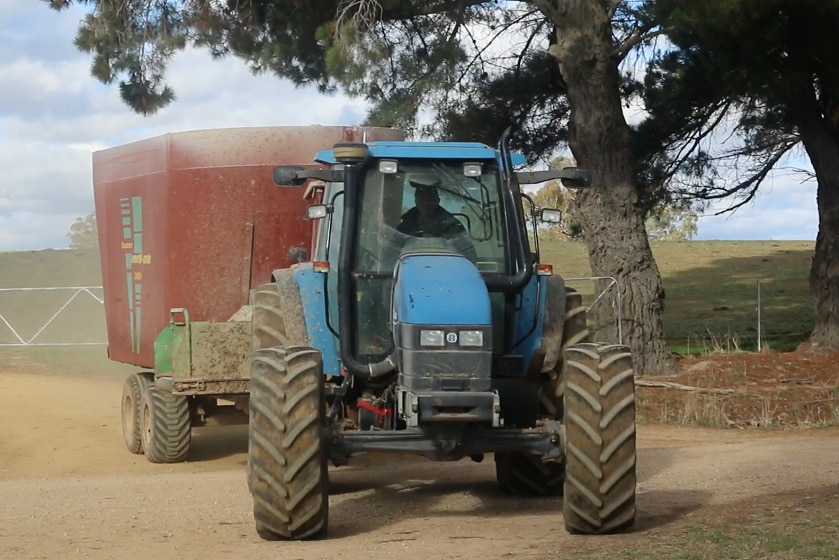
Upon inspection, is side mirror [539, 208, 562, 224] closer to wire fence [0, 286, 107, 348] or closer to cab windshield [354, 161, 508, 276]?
cab windshield [354, 161, 508, 276]

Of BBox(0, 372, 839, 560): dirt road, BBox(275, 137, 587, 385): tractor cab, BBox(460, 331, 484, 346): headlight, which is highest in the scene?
BBox(275, 137, 587, 385): tractor cab

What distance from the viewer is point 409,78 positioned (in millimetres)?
17859

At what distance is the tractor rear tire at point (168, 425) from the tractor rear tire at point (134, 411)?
2.33 feet

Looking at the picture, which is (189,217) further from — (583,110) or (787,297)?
(787,297)

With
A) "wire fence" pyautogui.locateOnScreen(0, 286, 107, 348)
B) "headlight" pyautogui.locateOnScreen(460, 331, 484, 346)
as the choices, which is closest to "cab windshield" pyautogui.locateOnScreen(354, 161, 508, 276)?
"headlight" pyautogui.locateOnScreen(460, 331, 484, 346)

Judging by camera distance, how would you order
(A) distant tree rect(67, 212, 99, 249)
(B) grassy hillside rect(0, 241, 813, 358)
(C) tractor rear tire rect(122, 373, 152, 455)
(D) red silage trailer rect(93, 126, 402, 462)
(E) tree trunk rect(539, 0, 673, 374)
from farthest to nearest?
1. (A) distant tree rect(67, 212, 99, 249)
2. (B) grassy hillside rect(0, 241, 813, 358)
3. (E) tree trunk rect(539, 0, 673, 374)
4. (C) tractor rear tire rect(122, 373, 152, 455)
5. (D) red silage trailer rect(93, 126, 402, 462)

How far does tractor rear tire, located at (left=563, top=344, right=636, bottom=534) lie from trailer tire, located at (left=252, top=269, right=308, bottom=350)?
2022mm

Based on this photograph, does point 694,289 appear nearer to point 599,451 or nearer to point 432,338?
point 599,451

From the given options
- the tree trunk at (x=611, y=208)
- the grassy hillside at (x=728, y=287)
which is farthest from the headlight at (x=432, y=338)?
the grassy hillside at (x=728, y=287)

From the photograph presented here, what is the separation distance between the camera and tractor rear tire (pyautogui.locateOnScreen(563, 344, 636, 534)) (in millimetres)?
7605

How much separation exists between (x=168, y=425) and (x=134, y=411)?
1.30m

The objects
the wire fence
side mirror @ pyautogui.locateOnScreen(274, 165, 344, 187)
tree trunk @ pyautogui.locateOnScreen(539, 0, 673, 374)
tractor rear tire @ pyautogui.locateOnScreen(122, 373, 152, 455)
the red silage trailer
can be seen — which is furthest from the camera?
the wire fence

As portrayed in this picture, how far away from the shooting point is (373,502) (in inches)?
377

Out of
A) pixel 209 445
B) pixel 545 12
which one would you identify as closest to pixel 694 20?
pixel 545 12
